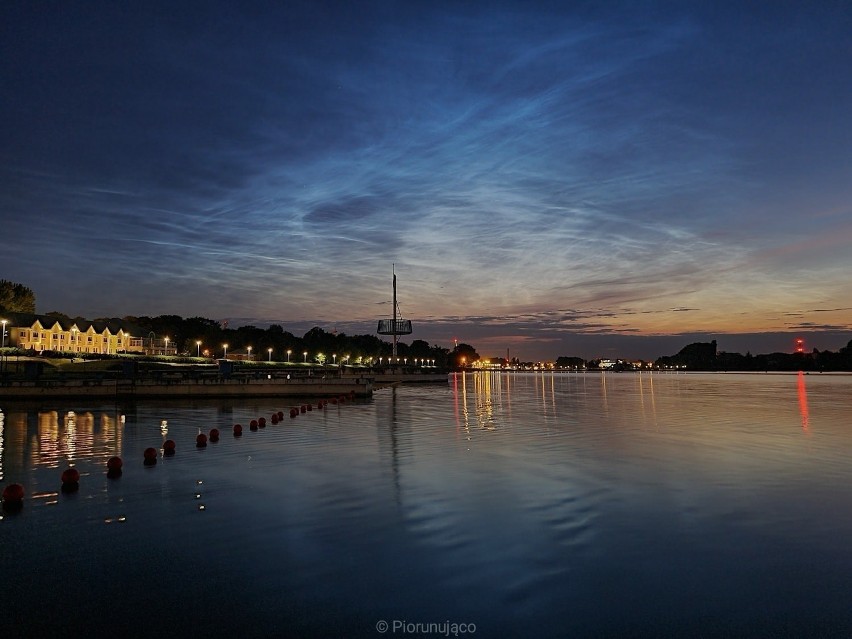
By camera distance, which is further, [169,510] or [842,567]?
[169,510]

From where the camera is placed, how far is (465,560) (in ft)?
38.1

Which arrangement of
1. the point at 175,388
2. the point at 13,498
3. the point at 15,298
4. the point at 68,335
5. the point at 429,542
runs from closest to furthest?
the point at 429,542, the point at 13,498, the point at 175,388, the point at 15,298, the point at 68,335

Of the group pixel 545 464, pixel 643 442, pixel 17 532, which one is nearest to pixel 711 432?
pixel 643 442

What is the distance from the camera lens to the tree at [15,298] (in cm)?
13950

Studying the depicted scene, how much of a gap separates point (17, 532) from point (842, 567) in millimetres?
17562

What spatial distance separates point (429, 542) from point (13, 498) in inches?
455

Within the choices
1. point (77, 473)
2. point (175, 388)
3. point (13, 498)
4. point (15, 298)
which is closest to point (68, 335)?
point (15, 298)

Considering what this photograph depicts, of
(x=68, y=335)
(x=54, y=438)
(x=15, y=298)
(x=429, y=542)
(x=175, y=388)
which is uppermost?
(x=15, y=298)

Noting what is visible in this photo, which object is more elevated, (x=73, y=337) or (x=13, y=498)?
(x=73, y=337)

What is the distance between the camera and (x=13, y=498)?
624 inches

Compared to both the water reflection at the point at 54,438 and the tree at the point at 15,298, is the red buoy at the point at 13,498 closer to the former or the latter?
the water reflection at the point at 54,438

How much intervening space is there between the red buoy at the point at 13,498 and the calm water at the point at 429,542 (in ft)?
1.24

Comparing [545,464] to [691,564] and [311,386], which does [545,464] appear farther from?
[311,386]

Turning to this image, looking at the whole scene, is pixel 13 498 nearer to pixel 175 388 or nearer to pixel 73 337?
pixel 175 388
